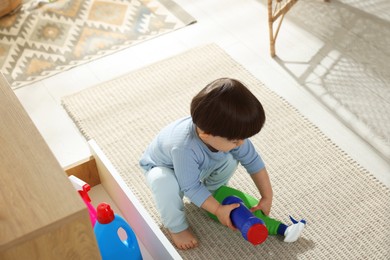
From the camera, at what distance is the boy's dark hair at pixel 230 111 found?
4.03ft

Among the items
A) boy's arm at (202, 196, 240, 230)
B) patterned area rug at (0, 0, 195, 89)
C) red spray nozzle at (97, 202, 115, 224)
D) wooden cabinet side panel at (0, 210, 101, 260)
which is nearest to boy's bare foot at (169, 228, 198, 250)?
boy's arm at (202, 196, 240, 230)

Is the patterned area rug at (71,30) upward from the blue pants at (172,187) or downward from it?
downward

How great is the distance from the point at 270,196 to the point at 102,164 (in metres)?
0.42

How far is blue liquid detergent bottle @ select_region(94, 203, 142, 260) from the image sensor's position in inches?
49.6

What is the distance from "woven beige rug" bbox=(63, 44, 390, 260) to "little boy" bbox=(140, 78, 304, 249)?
8cm

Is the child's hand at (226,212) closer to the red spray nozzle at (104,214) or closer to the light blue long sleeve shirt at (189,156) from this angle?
the light blue long sleeve shirt at (189,156)

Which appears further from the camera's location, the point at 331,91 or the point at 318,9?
the point at 318,9

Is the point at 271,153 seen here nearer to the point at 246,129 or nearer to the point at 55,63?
the point at 246,129

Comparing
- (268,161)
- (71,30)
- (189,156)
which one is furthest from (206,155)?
(71,30)

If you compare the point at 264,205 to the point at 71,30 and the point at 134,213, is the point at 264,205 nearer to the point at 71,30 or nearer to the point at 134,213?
the point at 134,213

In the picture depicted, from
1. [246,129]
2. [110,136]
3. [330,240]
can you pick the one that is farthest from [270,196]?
[110,136]

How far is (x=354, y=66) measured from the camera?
2004 mm

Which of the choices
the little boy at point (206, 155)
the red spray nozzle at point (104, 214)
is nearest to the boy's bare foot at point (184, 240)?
the little boy at point (206, 155)

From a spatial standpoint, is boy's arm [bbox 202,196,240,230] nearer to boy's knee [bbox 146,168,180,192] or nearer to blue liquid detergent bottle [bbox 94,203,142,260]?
boy's knee [bbox 146,168,180,192]
